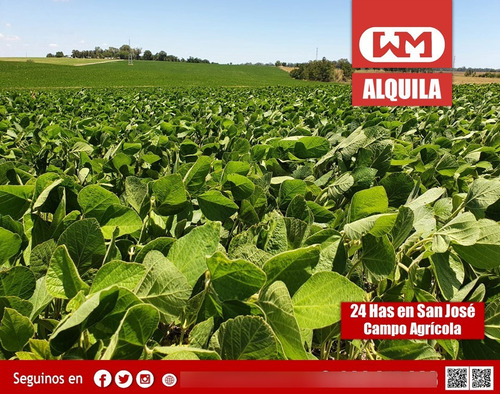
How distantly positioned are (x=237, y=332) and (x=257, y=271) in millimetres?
88

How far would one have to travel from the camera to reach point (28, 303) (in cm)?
62

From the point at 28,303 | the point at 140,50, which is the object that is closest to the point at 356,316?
the point at 28,303

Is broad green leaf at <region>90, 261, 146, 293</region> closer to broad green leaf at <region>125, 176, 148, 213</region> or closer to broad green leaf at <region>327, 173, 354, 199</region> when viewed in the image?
broad green leaf at <region>125, 176, 148, 213</region>

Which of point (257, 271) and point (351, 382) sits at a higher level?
point (257, 271)

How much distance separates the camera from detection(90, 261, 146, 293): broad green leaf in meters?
0.60

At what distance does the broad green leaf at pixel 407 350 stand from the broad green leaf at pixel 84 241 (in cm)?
58

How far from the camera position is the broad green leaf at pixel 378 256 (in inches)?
30.9

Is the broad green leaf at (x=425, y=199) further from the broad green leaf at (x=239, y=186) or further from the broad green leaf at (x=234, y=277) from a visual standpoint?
the broad green leaf at (x=234, y=277)

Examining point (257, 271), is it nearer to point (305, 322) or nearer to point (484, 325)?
point (305, 322)

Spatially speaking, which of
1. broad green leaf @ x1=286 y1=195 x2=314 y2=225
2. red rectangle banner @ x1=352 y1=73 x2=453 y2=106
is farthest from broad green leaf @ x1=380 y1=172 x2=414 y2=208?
red rectangle banner @ x1=352 y1=73 x2=453 y2=106

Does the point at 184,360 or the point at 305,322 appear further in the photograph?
the point at 305,322

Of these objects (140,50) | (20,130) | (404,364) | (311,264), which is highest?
(140,50)

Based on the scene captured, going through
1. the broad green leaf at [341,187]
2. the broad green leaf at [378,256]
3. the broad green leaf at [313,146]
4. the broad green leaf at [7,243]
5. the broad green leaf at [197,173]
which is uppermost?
the broad green leaf at [313,146]

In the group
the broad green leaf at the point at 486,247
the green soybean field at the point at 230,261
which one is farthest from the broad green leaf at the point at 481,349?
the broad green leaf at the point at 486,247
